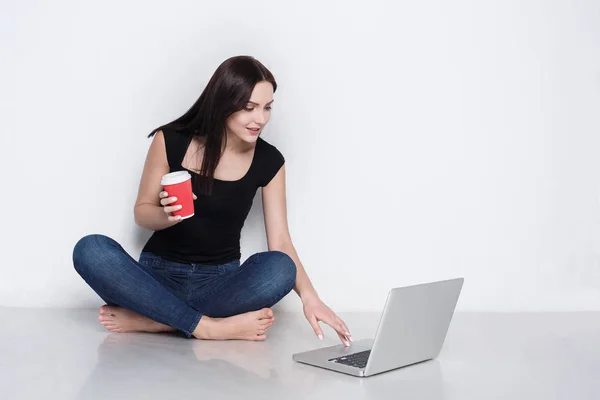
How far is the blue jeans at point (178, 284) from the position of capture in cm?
227

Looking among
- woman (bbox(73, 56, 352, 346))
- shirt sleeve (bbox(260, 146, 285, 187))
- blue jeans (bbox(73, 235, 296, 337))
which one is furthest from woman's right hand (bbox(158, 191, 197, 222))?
shirt sleeve (bbox(260, 146, 285, 187))

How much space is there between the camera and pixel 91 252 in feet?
7.44

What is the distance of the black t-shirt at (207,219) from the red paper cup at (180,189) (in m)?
0.45

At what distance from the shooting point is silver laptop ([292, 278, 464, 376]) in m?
1.82

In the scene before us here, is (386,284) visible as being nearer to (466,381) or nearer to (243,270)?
(243,270)

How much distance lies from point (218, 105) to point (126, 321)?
2.31ft

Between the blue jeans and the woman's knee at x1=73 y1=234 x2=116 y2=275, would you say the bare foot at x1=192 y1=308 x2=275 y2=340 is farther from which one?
the woman's knee at x1=73 y1=234 x2=116 y2=275

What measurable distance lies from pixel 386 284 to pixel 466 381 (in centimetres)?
114

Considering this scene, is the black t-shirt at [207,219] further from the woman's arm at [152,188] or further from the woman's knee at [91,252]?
the woman's knee at [91,252]

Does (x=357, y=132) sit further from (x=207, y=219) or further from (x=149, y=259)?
(x=149, y=259)

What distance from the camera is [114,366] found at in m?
1.96

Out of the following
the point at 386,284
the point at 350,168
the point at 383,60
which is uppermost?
the point at 383,60

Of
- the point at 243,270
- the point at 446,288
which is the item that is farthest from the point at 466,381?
the point at 243,270

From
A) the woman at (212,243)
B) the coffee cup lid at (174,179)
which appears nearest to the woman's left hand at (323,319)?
the woman at (212,243)
